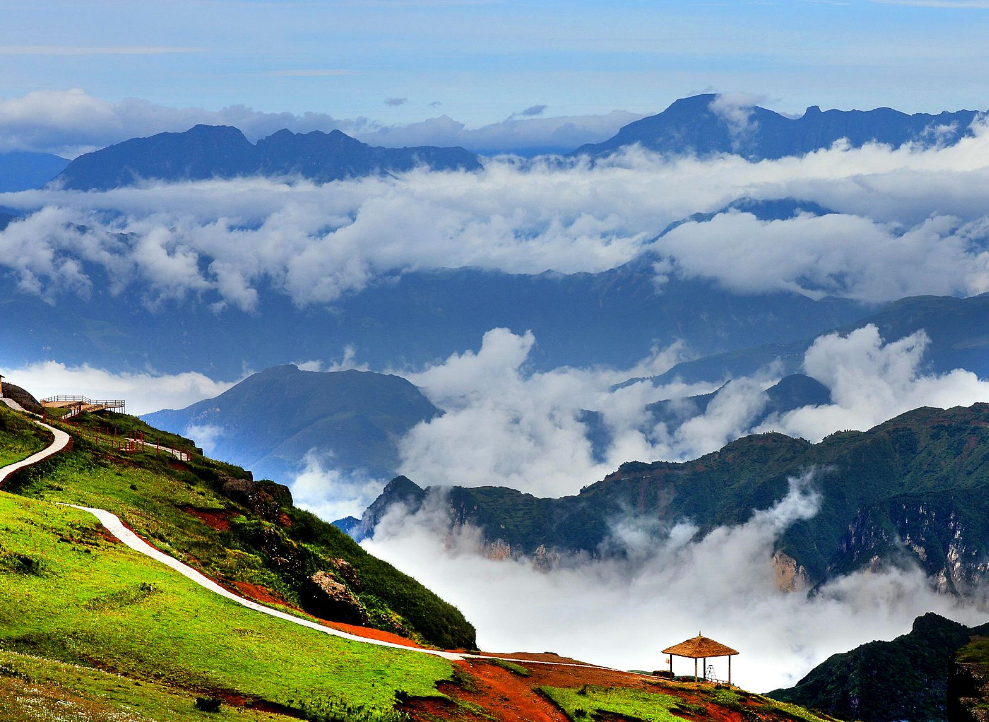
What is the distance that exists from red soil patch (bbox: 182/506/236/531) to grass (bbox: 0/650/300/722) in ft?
136

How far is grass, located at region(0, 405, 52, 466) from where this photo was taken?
318 ft

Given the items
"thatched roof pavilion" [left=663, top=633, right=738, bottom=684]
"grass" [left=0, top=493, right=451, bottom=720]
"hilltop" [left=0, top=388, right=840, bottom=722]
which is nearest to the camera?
"hilltop" [left=0, top=388, right=840, bottom=722]

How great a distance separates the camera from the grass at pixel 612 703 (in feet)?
236

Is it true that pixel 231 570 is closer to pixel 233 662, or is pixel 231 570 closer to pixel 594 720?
pixel 233 662

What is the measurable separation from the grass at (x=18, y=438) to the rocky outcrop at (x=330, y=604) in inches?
1124

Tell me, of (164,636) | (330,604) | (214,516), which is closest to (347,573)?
(214,516)

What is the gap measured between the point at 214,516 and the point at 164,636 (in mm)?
36783

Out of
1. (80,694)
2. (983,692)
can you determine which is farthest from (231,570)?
(983,692)

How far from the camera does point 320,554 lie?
331 ft

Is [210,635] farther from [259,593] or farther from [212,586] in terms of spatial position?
[259,593]

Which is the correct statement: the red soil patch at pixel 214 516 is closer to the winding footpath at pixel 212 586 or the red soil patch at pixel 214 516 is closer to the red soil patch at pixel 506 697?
the winding footpath at pixel 212 586

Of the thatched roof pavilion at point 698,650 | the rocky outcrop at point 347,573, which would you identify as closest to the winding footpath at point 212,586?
the thatched roof pavilion at point 698,650

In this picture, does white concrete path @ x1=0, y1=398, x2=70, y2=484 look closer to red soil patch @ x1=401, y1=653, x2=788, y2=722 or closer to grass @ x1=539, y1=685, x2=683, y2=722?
red soil patch @ x1=401, y1=653, x2=788, y2=722

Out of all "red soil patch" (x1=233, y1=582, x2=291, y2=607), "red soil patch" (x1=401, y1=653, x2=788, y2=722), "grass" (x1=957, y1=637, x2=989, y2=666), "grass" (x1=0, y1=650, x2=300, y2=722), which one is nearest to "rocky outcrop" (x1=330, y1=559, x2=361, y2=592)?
"red soil patch" (x1=233, y1=582, x2=291, y2=607)
